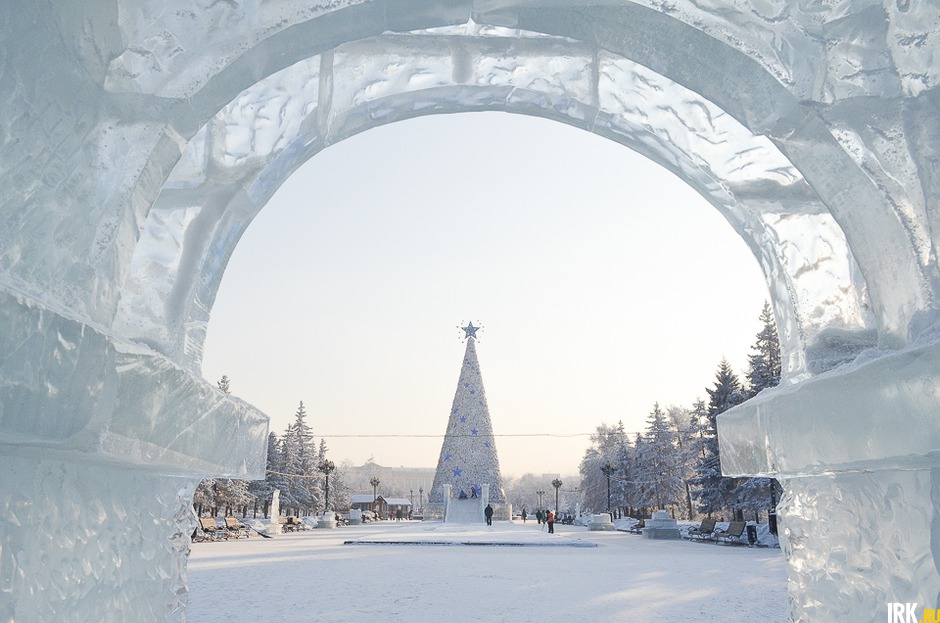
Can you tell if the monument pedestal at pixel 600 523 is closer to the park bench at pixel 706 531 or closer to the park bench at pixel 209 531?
the park bench at pixel 706 531

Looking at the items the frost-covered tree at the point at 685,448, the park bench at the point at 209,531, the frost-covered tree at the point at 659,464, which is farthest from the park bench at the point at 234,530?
the frost-covered tree at the point at 659,464

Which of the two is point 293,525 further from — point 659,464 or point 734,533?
point 659,464

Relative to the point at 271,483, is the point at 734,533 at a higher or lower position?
lower

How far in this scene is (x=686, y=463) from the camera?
130 feet

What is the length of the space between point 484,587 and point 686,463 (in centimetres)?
3415

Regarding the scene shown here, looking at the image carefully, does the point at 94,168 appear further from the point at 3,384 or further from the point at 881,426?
the point at 881,426

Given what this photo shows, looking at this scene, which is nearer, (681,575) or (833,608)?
(833,608)

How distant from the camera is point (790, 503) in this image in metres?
2.40

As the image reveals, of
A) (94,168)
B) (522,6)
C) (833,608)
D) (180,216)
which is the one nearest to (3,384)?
(94,168)

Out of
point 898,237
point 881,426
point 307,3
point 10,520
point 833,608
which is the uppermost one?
point 307,3

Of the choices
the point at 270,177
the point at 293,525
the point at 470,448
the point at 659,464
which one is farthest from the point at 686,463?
the point at 270,177

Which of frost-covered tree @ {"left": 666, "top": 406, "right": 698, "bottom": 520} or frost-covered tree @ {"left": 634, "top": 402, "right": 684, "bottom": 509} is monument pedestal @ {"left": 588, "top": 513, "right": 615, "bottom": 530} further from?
frost-covered tree @ {"left": 634, "top": 402, "right": 684, "bottom": 509}

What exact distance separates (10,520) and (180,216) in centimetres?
120

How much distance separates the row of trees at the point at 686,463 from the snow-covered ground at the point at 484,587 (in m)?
1.88
